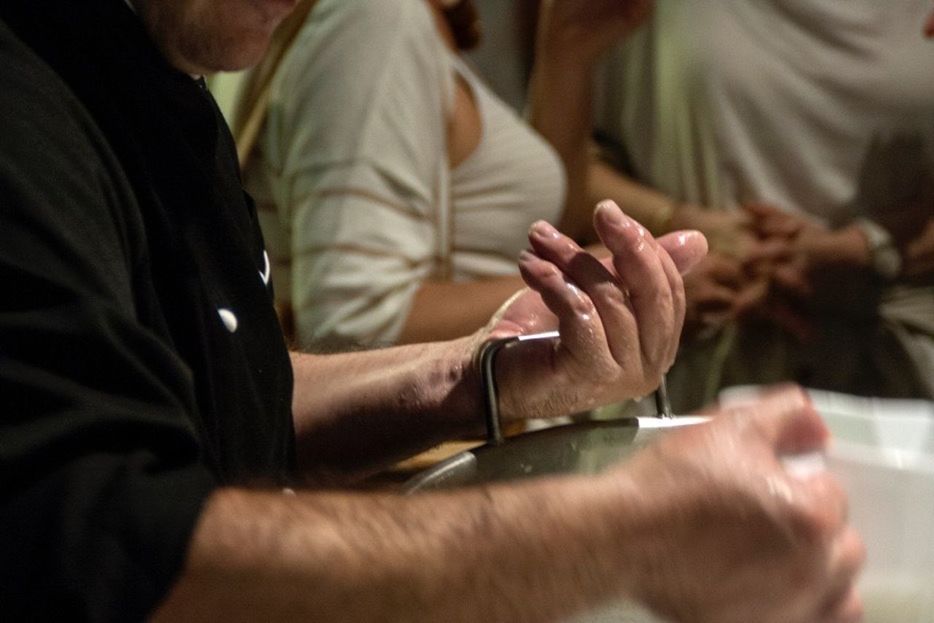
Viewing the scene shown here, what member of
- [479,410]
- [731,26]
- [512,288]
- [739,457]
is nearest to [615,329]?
[479,410]

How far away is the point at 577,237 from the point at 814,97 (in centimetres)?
38

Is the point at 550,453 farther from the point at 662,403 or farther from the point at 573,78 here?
the point at 573,78

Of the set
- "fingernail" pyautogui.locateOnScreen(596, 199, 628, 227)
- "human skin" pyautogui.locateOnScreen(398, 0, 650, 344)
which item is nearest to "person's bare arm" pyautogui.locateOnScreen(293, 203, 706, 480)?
"fingernail" pyautogui.locateOnScreen(596, 199, 628, 227)

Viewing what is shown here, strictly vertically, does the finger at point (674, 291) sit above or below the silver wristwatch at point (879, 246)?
above

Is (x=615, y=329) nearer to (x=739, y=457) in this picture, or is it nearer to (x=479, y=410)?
(x=479, y=410)

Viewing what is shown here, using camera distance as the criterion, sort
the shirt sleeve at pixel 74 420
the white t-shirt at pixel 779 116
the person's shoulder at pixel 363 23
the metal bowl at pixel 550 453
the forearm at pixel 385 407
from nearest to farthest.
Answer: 1. the shirt sleeve at pixel 74 420
2. the metal bowl at pixel 550 453
3. the forearm at pixel 385 407
4. the person's shoulder at pixel 363 23
5. the white t-shirt at pixel 779 116

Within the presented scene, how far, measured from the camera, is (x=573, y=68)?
1568 mm

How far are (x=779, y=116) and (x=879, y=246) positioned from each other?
0.74 feet

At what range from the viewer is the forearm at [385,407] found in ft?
2.52

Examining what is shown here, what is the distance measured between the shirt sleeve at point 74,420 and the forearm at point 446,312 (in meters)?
0.79

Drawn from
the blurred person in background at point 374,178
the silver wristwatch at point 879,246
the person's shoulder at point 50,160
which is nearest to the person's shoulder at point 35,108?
the person's shoulder at point 50,160

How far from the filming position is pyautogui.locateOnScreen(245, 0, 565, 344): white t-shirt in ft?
3.80

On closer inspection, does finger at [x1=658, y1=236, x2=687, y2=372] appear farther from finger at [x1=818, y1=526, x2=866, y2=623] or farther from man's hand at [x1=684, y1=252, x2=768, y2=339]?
man's hand at [x1=684, y1=252, x2=768, y2=339]

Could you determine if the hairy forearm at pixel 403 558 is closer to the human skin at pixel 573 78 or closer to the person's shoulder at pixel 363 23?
the person's shoulder at pixel 363 23
